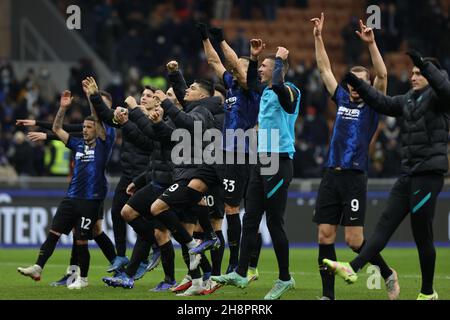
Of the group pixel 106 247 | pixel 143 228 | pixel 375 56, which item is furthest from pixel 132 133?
pixel 375 56

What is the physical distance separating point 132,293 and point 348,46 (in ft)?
60.2

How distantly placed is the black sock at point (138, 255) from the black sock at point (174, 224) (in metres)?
0.95

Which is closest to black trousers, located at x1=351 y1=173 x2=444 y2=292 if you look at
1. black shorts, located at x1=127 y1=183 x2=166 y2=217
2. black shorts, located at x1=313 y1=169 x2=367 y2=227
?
black shorts, located at x1=313 y1=169 x2=367 y2=227

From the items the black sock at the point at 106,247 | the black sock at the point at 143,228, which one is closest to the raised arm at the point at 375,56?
the black sock at the point at 143,228

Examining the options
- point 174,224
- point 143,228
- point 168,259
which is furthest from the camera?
point 143,228

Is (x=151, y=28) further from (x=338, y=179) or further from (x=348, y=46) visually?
(x=338, y=179)

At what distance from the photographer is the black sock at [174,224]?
13.5 metres

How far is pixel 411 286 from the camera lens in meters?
14.6

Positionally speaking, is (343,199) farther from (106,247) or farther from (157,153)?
(106,247)

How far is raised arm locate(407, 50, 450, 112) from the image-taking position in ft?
37.2

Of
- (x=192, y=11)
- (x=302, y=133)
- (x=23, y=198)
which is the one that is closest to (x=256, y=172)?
(x=23, y=198)

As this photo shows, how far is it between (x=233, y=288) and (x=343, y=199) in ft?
7.94

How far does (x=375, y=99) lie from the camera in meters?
11.7

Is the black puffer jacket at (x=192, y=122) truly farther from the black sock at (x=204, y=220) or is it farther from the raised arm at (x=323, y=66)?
the raised arm at (x=323, y=66)
